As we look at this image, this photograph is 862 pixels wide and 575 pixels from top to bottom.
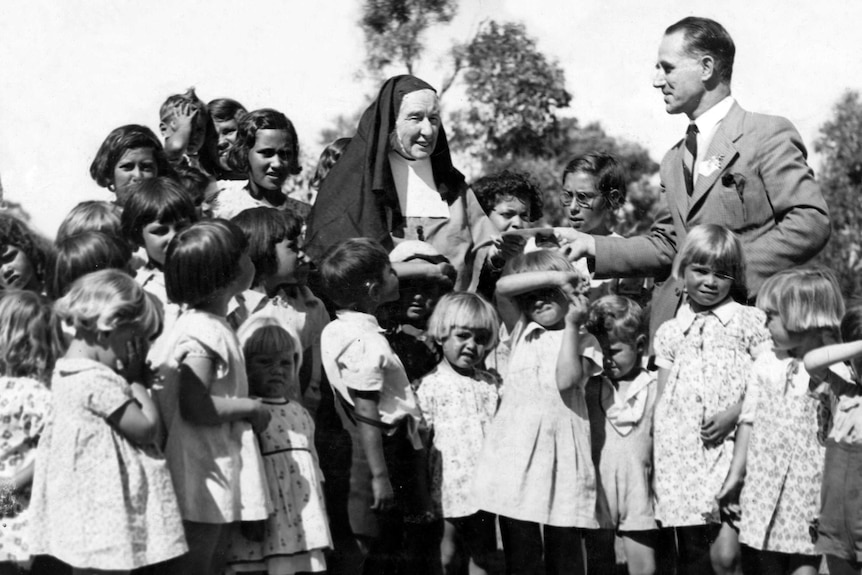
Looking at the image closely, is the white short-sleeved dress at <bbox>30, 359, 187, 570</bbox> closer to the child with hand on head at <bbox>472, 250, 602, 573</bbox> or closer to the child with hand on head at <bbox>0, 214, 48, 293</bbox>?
the child with hand on head at <bbox>0, 214, 48, 293</bbox>

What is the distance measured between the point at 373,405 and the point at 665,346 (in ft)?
4.64

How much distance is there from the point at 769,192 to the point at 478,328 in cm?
155

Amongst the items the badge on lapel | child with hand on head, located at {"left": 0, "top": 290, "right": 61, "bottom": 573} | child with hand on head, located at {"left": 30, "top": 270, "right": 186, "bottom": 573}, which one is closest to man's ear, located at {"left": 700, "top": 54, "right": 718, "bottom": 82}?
the badge on lapel

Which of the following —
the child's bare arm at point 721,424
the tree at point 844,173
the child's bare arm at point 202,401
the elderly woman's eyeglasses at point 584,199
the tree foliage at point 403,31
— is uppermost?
the tree at point 844,173

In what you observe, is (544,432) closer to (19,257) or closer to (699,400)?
(699,400)

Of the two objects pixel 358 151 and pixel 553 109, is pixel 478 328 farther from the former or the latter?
pixel 553 109

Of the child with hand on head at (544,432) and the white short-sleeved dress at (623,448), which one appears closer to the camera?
the child with hand on head at (544,432)

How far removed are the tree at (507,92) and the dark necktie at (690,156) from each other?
9.93m

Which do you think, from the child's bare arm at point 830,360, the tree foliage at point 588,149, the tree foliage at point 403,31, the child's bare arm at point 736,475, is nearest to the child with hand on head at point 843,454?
the child's bare arm at point 830,360

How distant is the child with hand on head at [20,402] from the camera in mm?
4961

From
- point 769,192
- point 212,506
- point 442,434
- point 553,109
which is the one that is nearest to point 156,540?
point 212,506

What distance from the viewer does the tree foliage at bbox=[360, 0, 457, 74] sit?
494 inches

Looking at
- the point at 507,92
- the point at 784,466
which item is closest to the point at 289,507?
the point at 784,466

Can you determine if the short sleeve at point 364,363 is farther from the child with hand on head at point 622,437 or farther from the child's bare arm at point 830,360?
the child's bare arm at point 830,360
